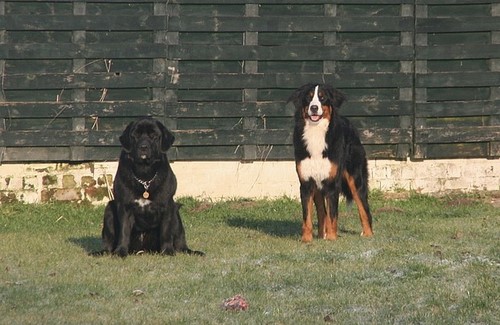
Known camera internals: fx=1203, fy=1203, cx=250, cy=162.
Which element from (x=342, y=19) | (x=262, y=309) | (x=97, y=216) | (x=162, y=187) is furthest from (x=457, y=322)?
(x=342, y=19)

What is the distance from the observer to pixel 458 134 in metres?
16.4

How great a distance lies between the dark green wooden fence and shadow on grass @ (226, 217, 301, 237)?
1.67 metres

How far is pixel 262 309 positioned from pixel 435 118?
8492 millimetres

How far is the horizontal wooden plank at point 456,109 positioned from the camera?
53.9 feet

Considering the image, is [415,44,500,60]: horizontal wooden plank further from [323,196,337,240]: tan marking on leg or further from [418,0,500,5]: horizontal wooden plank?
[323,196,337,240]: tan marking on leg

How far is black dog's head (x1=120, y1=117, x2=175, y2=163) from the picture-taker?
438 inches

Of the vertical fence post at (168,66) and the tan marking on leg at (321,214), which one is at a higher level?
the vertical fence post at (168,66)

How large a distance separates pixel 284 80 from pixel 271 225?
2.65m

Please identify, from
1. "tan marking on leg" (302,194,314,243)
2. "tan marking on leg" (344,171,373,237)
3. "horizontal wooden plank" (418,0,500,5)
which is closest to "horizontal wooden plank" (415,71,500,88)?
"horizontal wooden plank" (418,0,500,5)

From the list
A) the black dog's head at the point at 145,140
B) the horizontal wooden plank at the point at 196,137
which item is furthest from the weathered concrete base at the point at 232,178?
the black dog's head at the point at 145,140

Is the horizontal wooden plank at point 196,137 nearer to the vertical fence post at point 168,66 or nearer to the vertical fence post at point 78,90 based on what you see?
the vertical fence post at point 78,90

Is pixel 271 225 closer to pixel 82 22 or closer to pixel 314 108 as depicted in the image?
pixel 314 108

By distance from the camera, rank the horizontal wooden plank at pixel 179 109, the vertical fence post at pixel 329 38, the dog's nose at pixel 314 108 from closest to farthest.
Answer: the dog's nose at pixel 314 108 < the horizontal wooden plank at pixel 179 109 < the vertical fence post at pixel 329 38

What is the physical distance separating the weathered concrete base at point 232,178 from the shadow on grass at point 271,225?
134cm
